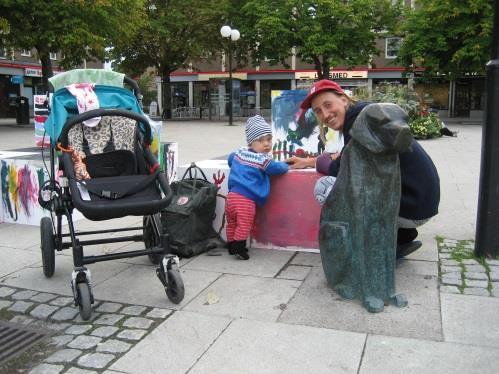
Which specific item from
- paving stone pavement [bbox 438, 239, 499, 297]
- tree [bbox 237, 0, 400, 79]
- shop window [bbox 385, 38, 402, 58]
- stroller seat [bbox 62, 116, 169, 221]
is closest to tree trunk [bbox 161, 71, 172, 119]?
tree [bbox 237, 0, 400, 79]

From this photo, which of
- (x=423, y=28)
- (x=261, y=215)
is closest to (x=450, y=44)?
(x=423, y=28)

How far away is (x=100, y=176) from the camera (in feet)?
15.0

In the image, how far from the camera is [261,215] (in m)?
5.41

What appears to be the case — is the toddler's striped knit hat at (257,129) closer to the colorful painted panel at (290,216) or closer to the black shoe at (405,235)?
the colorful painted panel at (290,216)

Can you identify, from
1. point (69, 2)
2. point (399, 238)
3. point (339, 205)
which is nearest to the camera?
point (339, 205)

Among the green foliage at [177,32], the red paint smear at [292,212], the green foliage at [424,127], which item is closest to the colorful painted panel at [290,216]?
the red paint smear at [292,212]

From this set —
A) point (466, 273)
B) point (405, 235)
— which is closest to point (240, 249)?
point (405, 235)

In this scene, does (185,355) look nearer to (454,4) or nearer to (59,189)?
(59,189)

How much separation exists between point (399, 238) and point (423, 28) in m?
30.0

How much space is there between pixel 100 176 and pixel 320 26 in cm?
3106

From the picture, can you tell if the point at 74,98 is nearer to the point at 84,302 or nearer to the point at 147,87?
the point at 84,302

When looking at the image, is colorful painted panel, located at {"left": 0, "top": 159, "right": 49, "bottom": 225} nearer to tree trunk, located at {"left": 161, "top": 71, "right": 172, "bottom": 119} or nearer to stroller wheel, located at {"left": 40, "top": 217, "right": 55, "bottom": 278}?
stroller wheel, located at {"left": 40, "top": 217, "right": 55, "bottom": 278}

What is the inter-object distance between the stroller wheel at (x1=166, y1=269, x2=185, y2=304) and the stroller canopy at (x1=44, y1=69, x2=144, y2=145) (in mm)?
1479

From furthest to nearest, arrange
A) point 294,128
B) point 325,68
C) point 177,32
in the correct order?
point 325,68 < point 177,32 < point 294,128
